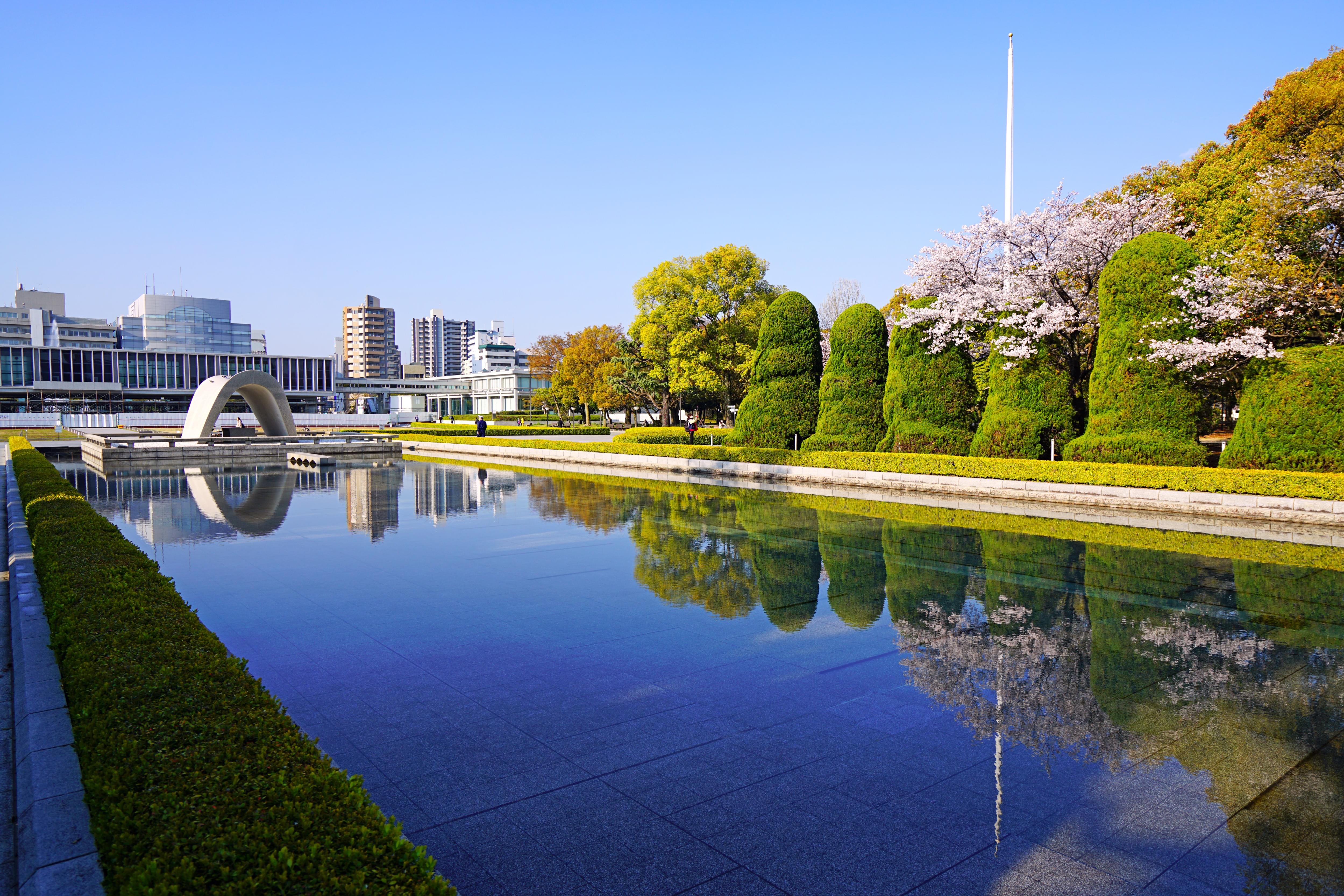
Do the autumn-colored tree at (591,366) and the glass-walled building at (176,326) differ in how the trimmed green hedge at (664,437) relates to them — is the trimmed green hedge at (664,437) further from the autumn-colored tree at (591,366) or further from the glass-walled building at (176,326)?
the glass-walled building at (176,326)

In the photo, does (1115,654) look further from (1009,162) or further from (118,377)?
(118,377)

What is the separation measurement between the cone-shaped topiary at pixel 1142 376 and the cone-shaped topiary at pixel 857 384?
5.79m

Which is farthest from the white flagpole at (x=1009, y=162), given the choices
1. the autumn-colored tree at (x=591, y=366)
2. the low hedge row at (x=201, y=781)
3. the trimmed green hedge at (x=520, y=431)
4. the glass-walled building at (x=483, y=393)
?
the glass-walled building at (x=483, y=393)

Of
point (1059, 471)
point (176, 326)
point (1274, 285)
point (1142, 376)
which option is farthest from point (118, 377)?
point (1274, 285)

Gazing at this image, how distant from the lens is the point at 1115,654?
5.70m

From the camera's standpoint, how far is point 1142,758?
4.02 m

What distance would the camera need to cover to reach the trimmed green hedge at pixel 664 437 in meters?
29.2

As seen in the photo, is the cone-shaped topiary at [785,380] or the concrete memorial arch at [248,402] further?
the concrete memorial arch at [248,402]

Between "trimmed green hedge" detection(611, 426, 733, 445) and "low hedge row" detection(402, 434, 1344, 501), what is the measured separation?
15.9ft

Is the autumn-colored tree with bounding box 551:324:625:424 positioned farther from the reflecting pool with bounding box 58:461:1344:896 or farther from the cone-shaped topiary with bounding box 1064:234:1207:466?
the reflecting pool with bounding box 58:461:1344:896

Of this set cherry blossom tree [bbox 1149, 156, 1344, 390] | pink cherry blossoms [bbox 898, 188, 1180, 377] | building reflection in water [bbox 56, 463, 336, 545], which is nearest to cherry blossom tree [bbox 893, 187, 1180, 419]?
pink cherry blossoms [bbox 898, 188, 1180, 377]

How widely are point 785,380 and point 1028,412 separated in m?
7.40

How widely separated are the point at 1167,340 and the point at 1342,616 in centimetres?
1019

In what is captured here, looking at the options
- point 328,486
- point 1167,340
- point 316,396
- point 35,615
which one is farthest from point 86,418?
point 1167,340
